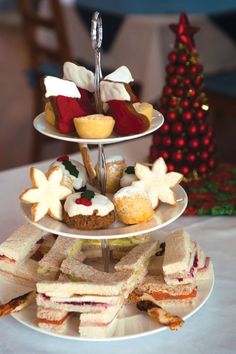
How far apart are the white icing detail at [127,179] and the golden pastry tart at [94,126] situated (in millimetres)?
124

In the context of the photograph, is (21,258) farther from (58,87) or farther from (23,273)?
(58,87)

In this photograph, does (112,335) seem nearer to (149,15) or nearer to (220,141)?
(149,15)

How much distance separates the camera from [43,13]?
3.00 m

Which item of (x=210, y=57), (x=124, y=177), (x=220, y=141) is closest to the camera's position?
(x=124, y=177)

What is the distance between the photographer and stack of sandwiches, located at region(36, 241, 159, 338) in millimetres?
807

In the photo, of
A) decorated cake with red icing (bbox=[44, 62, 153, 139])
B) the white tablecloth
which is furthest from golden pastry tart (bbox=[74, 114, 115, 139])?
the white tablecloth

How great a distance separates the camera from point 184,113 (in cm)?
132

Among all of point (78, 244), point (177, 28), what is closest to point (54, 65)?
point (177, 28)

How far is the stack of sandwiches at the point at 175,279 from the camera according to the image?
2.85 feet

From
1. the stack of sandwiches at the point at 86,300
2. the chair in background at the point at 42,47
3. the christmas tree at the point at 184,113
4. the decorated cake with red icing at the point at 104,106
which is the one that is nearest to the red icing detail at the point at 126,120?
the decorated cake with red icing at the point at 104,106

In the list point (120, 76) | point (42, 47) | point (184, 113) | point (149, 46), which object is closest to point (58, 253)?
point (120, 76)

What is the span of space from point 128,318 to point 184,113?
23.2 inches

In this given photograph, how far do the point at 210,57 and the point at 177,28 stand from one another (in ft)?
4.24

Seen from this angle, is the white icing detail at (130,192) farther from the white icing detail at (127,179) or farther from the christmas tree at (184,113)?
the christmas tree at (184,113)
